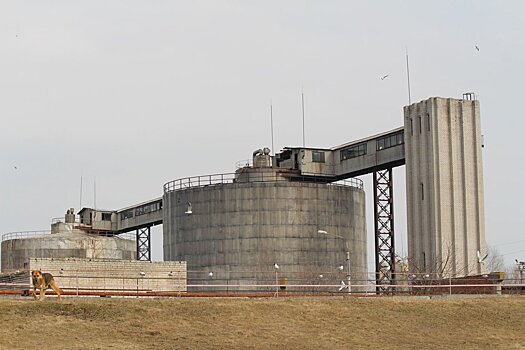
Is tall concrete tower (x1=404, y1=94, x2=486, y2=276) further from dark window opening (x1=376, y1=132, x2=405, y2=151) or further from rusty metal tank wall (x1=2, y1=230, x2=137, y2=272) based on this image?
rusty metal tank wall (x1=2, y1=230, x2=137, y2=272)

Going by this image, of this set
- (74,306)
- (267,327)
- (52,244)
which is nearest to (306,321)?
(267,327)

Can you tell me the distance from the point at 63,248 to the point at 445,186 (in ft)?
136

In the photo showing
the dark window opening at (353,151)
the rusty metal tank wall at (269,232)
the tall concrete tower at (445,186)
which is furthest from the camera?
the dark window opening at (353,151)

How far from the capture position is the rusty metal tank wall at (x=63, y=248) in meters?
104

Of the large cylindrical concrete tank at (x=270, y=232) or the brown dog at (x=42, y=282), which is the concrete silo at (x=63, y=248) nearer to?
the large cylindrical concrete tank at (x=270, y=232)

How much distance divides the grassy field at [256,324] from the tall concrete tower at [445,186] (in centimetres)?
2454

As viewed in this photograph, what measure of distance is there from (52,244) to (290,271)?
3267 centimetres

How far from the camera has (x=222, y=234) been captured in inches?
3371

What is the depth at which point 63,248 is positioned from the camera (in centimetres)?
10481

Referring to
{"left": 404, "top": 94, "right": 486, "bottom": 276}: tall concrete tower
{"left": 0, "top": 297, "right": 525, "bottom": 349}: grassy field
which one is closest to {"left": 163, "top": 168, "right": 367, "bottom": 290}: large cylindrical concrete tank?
{"left": 404, "top": 94, "right": 486, "bottom": 276}: tall concrete tower

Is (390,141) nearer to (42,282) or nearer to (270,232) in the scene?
(270,232)

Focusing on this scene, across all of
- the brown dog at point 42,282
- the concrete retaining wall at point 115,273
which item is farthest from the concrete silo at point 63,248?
the brown dog at point 42,282

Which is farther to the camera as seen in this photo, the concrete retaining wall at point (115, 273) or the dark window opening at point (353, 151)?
the dark window opening at point (353, 151)

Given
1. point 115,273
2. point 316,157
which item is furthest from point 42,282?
point 316,157
